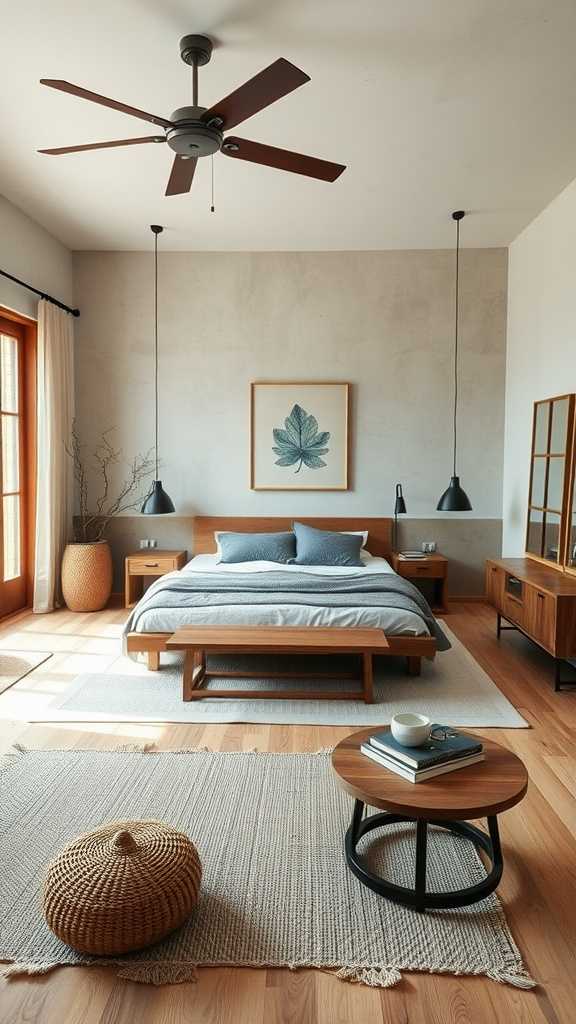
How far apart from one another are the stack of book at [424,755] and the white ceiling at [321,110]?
264 cm

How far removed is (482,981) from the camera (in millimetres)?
1651

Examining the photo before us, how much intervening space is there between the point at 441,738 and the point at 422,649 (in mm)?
1687

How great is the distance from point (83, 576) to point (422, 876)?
4118 mm

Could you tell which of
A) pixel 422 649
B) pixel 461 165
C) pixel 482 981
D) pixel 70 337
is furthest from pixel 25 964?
pixel 70 337

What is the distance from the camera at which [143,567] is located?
18.1 ft

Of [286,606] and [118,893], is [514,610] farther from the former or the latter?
[118,893]

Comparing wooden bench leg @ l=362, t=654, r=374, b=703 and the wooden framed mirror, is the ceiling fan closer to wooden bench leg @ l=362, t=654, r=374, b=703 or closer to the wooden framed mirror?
wooden bench leg @ l=362, t=654, r=374, b=703

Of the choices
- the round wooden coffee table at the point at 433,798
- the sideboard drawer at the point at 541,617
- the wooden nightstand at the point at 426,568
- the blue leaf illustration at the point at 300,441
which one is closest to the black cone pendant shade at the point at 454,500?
the wooden nightstand at the point at 426,568

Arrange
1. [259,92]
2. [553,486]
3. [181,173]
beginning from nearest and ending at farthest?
[259,92], [181,173], [553,486]

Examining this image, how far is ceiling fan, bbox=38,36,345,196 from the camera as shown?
2.27 meters

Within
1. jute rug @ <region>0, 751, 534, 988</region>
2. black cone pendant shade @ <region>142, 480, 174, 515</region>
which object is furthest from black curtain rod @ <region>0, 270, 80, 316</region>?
jute rug @ <region>0, 751, 534, 988</region>

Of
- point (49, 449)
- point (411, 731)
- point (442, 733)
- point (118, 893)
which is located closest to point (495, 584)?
point (442, 733)

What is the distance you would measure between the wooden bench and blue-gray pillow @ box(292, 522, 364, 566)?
1.38 meters

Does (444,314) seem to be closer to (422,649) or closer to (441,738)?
(422,649)
